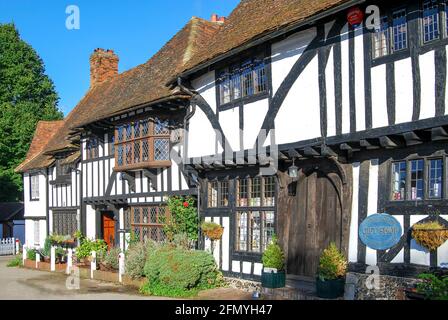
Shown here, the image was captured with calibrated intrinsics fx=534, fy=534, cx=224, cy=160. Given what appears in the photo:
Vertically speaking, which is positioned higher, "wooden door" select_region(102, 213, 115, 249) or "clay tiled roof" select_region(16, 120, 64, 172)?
"clay tiled roof" select_region(16, 120, 64, 172)

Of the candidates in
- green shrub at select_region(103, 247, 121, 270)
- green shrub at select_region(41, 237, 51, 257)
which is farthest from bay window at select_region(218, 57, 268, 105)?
green shrub at select_region(41, 237, 51, 257)

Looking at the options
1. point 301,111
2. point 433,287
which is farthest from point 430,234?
point 301,111

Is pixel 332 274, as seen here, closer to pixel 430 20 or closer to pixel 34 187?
pixel 430 20

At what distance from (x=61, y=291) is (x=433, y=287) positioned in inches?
401

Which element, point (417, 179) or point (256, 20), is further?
point (256, 20)

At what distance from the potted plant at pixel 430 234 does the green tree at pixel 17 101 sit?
32364 mm

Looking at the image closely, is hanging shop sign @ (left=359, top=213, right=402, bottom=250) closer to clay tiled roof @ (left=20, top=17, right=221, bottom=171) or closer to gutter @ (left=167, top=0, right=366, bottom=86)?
gutter @ (left=167, top=0, right=366, bottom=86)

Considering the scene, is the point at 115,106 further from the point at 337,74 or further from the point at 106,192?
the point at 337,74

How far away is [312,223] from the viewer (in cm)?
1139

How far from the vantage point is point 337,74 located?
10.2 metres

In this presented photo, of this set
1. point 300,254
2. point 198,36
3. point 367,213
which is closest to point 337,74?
point 367,213

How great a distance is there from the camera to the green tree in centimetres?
3628

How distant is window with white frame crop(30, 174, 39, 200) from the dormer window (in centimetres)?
1054
